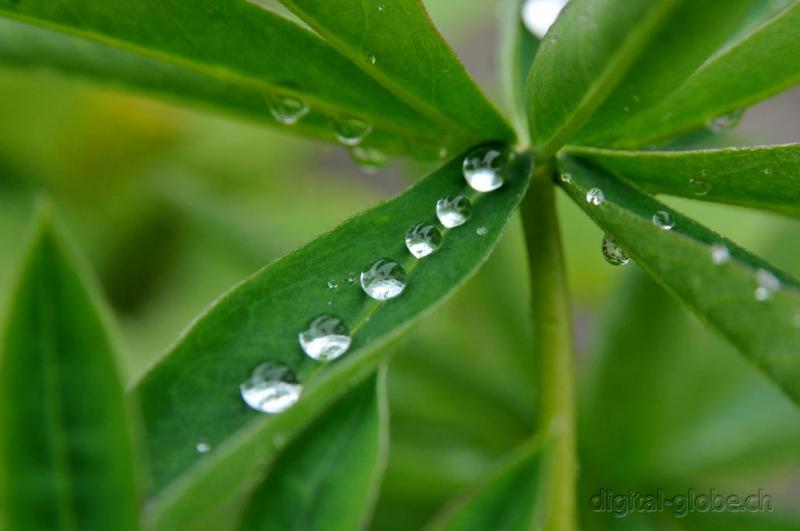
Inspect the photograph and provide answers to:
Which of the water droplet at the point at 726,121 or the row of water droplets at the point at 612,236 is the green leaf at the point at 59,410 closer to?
the row of water droplets at the point at 612,236

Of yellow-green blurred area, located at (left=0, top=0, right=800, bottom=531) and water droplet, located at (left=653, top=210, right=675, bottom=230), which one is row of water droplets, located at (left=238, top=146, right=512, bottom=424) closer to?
water droplet, located at (left=653, top=210, right=675, bottom=230)

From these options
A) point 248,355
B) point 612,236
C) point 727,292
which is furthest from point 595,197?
point 248,355

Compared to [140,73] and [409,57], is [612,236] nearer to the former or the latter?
[409,57]

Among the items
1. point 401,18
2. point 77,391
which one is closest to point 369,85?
point 401,18

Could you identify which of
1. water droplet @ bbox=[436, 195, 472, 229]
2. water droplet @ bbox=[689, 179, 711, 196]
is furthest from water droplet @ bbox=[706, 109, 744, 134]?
water droplet @ bbox=[436, 195, 472, 229]

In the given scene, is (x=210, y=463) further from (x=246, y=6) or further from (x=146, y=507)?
(x=246, y=6)

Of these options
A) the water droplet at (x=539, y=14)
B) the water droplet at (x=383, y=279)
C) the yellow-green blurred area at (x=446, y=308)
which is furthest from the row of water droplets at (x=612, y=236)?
the yellow-green blurred area at (x=446, y=308)
